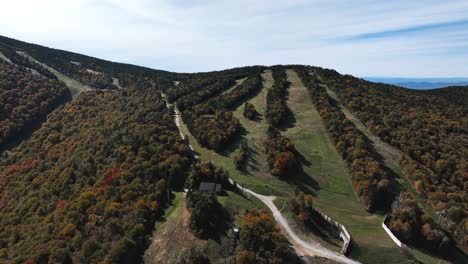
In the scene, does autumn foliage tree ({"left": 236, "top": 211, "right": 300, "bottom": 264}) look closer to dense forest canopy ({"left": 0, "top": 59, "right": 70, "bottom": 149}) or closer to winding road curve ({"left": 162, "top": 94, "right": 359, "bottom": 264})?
winding road curve ({"left": 162, "top": 94, "right": 359, "bottom": 264})

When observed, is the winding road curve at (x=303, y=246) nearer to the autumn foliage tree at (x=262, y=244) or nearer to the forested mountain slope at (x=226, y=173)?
the forested mountain slope at (x=226, y=173)

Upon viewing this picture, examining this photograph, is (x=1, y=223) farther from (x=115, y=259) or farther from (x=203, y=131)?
(x=203, y=131)

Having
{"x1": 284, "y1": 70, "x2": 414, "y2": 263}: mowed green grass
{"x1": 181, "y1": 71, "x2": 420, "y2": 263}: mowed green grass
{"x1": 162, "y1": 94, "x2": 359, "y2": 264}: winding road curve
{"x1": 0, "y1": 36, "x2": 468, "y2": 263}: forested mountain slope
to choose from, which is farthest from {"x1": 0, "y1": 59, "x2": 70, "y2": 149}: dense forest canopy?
{"x1": 162, "y1": 94, "x2": 359, "y2": 264}: winding road curve

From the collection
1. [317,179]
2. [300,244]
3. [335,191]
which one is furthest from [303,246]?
[317,179]

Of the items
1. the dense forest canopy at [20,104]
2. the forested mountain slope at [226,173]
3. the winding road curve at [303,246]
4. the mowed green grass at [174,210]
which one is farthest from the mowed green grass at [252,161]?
the dense forest canopy at [20,104]

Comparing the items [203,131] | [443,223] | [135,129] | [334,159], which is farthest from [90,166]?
[443,223]

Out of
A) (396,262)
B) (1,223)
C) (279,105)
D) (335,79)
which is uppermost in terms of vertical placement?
(335,79)
